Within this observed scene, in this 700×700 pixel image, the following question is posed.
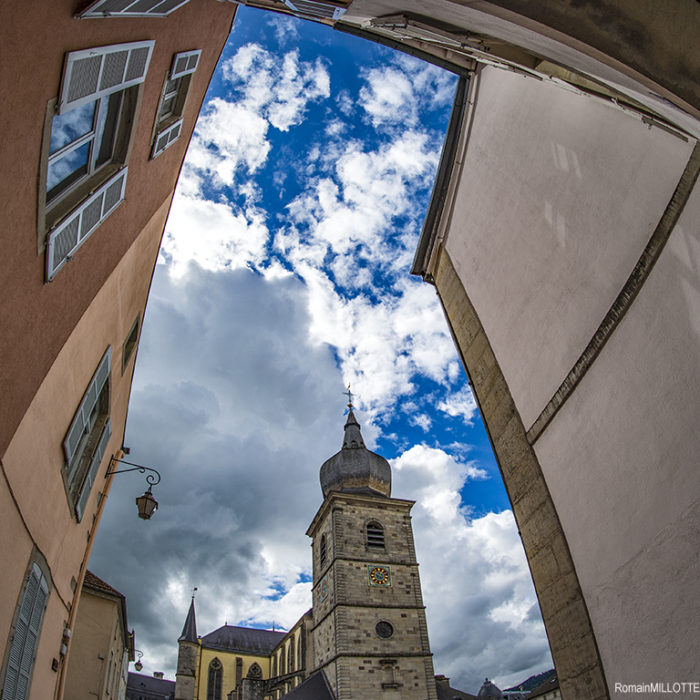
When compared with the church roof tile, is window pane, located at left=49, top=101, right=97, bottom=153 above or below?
below

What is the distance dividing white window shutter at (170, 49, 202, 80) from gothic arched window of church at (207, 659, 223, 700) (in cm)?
5922

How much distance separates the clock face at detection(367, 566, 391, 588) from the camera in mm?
31597

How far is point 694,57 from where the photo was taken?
285 centimetres

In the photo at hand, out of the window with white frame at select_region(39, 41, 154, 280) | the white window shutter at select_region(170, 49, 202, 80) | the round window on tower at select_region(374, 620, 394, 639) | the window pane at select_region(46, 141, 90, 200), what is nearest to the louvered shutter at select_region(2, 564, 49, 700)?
the window with white frame at select_region(39, 41, 154, 280)

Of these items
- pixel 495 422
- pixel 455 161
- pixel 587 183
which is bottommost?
pixel 495 422

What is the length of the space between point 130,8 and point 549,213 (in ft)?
17.7

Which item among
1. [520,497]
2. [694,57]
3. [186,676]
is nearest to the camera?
[694,57]

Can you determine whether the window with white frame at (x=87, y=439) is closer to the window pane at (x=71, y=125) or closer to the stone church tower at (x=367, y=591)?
the window pane at (x=71, y=125)

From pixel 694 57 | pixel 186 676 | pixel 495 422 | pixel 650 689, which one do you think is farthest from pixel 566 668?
pixel 186 676

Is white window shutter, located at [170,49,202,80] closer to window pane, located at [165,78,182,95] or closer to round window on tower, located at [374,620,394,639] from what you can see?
window pane, located at [165,78,182,95]

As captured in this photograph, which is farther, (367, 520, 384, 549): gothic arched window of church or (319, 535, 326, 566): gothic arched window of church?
(319, 535, 326, 566): gothic arched window of church

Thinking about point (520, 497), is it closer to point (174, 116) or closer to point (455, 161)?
point (455, 161)

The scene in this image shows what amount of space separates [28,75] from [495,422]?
24.5 ft

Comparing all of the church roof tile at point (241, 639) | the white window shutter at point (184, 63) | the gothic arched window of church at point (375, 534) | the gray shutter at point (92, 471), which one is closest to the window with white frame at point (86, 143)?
the white window shutter at point (184, 63)
